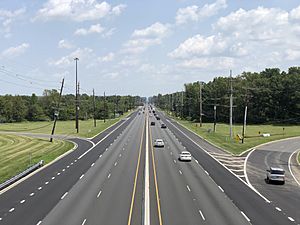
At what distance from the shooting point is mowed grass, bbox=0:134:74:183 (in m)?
49.4

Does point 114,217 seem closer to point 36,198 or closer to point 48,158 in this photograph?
point 36,198

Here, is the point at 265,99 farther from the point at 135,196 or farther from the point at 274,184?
the point at 135,196

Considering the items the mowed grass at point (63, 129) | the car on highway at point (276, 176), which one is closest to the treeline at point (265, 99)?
the mowed grass at point (63, 129)

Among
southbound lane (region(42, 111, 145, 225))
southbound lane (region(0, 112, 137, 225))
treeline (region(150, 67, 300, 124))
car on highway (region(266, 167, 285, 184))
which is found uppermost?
treeline (region(150, 67, 300, 124))

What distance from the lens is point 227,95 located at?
16588 centimetres

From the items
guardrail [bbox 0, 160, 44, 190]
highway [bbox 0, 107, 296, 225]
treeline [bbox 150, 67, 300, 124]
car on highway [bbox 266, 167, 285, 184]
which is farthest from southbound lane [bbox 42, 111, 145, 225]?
treeline [bbox 150, 67, 300, 124]

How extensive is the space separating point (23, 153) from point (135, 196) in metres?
35.3

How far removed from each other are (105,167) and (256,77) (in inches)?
5193

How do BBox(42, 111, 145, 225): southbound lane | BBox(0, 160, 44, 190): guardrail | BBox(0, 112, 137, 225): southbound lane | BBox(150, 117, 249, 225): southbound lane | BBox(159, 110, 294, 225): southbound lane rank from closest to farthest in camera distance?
A: BBox(42, 111, 145, 225): southbound lane < BBox(150, 117, 249, 225): southbound lane < BBox(0, 112, 137, 225): southbound lane < BBox(159, 110, 294, 225): southbound lane < BBox(0, 160, 44, 190): guardrail

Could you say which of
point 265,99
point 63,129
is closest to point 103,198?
point 63,129

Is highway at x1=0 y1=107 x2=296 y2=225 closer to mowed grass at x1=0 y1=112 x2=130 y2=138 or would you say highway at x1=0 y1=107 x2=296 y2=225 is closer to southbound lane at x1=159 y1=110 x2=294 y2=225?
southbound lane at x1=159 y1=110 x2=294 y2=225

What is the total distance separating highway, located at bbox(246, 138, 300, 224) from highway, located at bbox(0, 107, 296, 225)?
46.4 inches

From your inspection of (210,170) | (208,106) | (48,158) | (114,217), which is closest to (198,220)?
(114,217)

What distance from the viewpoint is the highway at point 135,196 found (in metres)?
27.3
